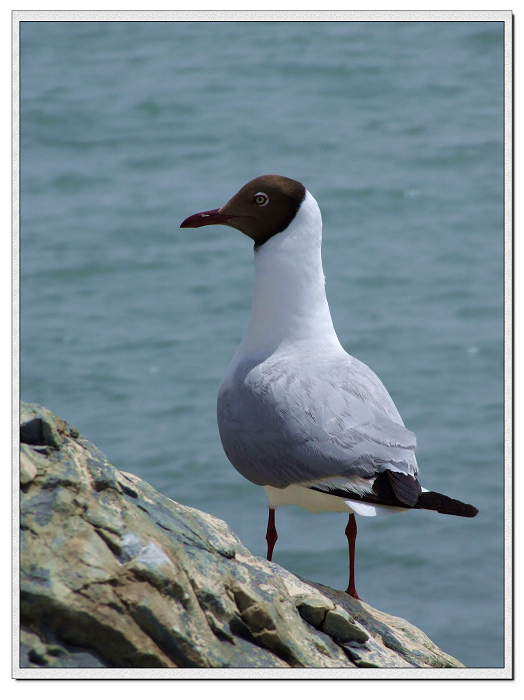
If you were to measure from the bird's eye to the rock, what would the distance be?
1820mm

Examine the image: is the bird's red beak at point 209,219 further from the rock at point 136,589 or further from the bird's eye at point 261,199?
the rock at point 136,589

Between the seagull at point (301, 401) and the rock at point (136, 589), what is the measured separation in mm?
563

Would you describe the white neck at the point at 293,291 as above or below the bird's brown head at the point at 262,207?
below

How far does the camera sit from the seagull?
16.4 feet

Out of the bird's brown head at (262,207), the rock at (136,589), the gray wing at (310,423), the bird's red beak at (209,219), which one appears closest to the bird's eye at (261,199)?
the bird's brown head at (262,207)

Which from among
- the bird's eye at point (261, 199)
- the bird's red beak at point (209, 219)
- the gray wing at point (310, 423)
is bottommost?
the gray wing at point (310, 423)

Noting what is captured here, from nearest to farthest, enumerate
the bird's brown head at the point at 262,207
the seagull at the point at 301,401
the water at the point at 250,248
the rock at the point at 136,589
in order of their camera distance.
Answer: the rock at the point at 136,589, the seagull at the point at 301,401, the bird's brown head at the point at 262,207, the water at the point at 250,248

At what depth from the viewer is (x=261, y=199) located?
5750 mm

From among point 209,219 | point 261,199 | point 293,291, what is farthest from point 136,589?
point 261,199

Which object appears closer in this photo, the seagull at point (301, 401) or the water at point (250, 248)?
the seagull at point (301, 401)

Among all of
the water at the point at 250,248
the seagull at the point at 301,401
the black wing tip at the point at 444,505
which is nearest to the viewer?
the black wing tip at the point at 444,505

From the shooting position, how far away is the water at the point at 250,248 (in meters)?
13.0

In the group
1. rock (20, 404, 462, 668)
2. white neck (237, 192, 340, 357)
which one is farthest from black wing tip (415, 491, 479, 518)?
white neck (237, 192, 340, 357)

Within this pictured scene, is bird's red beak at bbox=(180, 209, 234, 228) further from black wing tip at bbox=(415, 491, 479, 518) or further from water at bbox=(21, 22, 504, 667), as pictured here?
water at bbox=(21, 22, 504, 667)
